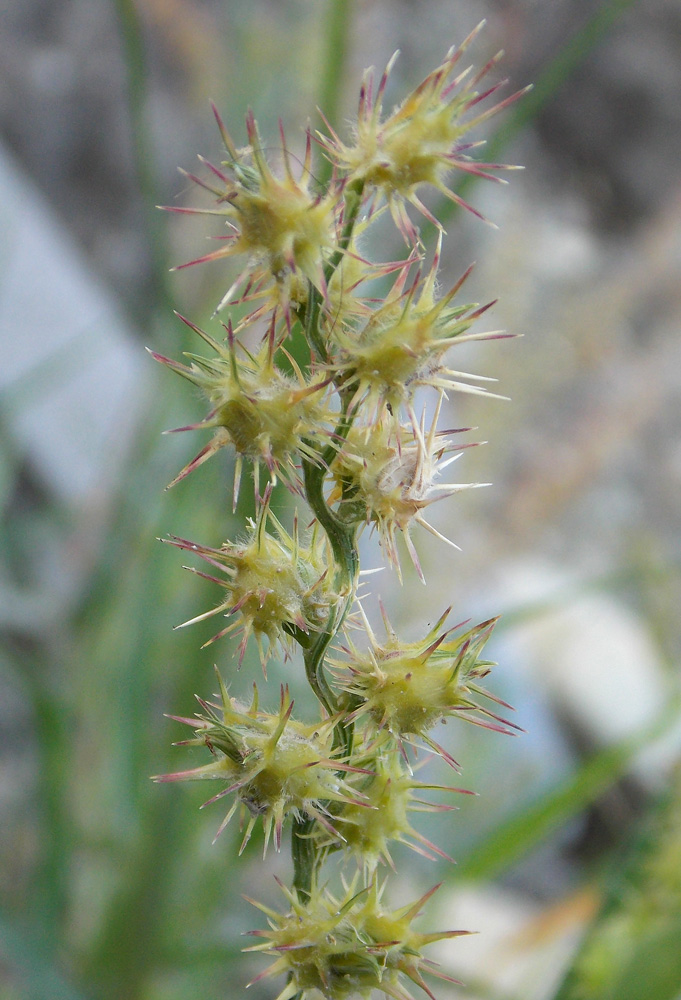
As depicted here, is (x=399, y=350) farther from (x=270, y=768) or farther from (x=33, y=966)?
(x=33, y=966)

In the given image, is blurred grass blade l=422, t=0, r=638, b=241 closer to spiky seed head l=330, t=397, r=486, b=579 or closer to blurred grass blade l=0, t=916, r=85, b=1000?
spiky seed head l=330, t=397, r=486, b=579

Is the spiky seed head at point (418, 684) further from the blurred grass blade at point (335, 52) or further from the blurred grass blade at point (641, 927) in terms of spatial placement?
the blurred grass blade at point (335, 52)

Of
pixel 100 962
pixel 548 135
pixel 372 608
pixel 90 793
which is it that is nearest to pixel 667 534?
pixel 548 135

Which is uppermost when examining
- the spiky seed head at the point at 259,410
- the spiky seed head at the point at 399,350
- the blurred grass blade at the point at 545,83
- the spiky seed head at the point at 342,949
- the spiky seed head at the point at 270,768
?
the blurred grass blade at the point at 545,83

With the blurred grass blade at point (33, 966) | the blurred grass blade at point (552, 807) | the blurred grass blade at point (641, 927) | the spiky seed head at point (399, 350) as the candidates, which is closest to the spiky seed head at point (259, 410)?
the spiky seed head at point (399, 350)

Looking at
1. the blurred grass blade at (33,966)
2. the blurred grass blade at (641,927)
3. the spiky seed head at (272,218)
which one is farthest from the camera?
the blurred grass blade at (33,966)

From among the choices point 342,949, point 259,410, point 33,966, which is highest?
point 259,410

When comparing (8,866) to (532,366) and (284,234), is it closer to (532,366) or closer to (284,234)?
(532,366)

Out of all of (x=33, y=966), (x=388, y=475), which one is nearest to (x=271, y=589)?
(x=388, y=475)

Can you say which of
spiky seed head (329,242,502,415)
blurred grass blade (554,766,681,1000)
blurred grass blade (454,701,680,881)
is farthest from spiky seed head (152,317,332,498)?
blurred grass blade (454,701,680,881)
